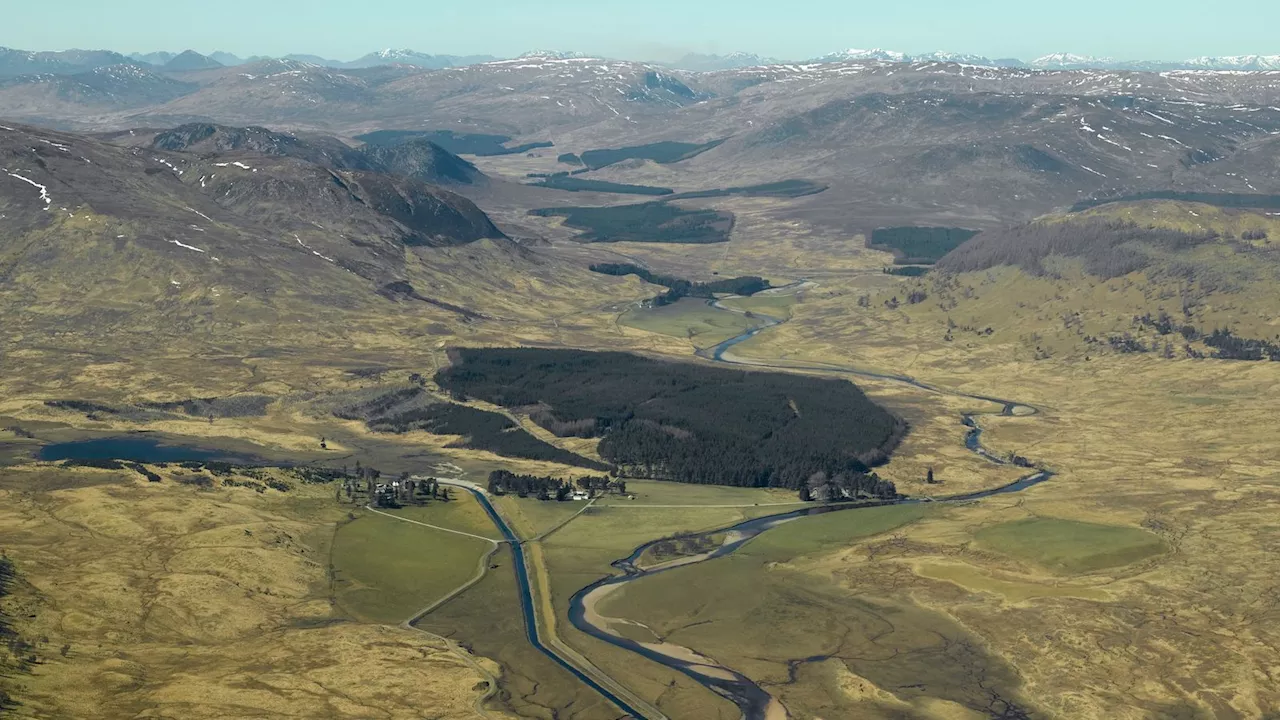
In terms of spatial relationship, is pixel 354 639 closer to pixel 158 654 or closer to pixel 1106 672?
pixel 158 654

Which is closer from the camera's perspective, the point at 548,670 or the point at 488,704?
the point at 488,704

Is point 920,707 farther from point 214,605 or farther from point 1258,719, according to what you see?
point 214,605

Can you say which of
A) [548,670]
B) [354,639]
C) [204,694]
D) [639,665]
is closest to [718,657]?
[639,665]

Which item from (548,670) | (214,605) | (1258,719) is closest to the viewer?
(1258,719)

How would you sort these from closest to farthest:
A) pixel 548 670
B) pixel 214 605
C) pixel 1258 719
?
pixel 1258 719, pixel 548 670, pixel 214 605

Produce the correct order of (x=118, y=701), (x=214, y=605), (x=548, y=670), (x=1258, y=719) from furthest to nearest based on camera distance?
(x=214, y=605), (x=548, y=670), (x=1258, y=719), (x=118, y=701)

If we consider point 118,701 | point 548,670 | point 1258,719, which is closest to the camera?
point 118,701

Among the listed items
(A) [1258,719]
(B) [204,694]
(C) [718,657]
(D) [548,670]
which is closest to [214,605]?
(B) [204,694]

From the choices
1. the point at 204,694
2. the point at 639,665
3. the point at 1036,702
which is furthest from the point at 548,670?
the point at 1036,702

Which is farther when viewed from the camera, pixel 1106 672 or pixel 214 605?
pixel 214 605
